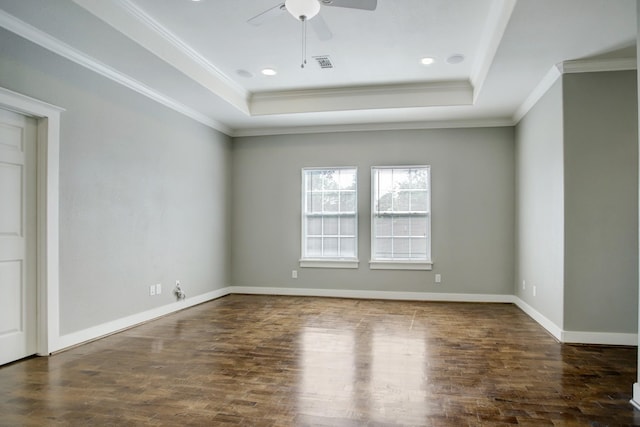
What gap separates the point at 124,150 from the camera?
15.7 feet

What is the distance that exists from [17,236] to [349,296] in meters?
4.55

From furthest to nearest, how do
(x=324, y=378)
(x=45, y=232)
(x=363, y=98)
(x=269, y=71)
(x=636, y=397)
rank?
(x=363, y=98), (x=269, y=71), (x=45, y=232), (x=324, y=378), (x=636, y=397)

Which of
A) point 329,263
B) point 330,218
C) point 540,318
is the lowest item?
point 540,318

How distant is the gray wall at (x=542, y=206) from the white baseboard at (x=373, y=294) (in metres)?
0.47

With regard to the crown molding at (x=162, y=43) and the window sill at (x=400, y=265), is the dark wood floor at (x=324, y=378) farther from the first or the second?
the crown molding at (x=162, y=43)

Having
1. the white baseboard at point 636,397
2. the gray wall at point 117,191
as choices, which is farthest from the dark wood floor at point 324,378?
the gray wall at point 117,191

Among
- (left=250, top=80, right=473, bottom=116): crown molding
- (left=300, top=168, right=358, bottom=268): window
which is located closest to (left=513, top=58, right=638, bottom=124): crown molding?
(left=250, top=80, right=473, bottom=116): crown molding

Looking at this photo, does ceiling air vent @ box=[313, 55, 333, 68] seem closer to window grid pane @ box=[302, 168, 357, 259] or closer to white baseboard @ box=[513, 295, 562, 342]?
window grid pane @ box=[302, 168, 357, 259]

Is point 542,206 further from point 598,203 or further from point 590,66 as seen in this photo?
point 590,66

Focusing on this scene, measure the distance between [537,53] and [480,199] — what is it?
2.91m

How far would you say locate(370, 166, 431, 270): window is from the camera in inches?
267

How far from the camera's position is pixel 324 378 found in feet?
10.7

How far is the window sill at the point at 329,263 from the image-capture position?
22.8 ft

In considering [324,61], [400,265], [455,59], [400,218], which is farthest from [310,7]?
[400,265]
